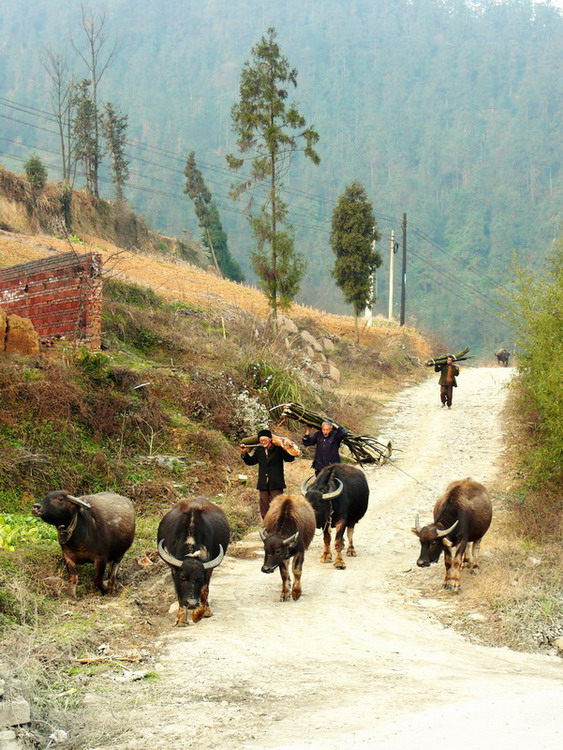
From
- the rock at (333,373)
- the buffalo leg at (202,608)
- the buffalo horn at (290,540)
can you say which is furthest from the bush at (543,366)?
the rock at (333,373)

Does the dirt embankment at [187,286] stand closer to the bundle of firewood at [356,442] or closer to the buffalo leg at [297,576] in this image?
the bundle of firewood at [356,442]

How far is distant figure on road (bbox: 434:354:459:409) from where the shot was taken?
27.6 m

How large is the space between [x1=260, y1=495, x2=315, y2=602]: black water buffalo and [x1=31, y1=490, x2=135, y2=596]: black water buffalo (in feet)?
6.27

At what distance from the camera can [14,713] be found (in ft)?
24.2

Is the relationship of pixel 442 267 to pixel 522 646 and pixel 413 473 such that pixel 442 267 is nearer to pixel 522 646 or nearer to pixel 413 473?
pixel 413 473

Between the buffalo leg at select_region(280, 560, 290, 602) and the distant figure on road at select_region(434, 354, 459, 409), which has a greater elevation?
the distant figure on road at select_region(434, 354, 459, 409)

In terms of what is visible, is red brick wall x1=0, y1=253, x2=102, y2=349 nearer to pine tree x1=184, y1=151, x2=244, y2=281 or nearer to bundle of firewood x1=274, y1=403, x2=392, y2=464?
bundle of firewood x1=274, y1=403, x2=392, y2=464

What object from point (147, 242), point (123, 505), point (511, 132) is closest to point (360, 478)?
point (123, 505)

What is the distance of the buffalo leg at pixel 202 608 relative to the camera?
10.5 metres

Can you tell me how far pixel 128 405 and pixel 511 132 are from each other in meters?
152

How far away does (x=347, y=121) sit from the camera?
586 feet

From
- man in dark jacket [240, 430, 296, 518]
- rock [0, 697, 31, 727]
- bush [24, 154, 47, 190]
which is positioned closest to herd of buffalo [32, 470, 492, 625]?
man in dark jacket [240, 430, 296, 518]

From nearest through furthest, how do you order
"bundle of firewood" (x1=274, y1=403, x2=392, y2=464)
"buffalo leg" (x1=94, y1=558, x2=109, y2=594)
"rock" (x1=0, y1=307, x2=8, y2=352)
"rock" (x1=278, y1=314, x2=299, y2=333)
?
1. "buffalo leg" (x1=94, y1=558, x2=109, y2=594)
2. "rock" (x1=0, y1=307, x2=8, y2=352)
3. "bundle of firewood" (x1=274, y1=403, x2=392, y2=464)
4. "rock" (x1=278, y1=314, x2=299, y2=333)

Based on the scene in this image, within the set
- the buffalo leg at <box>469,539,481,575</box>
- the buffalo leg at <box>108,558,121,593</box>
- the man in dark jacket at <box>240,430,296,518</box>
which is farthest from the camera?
the man in dark jacket at <box>240,430,296,518</box>
